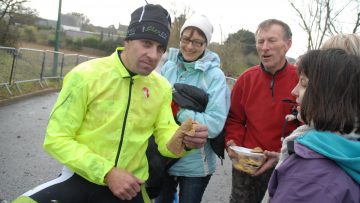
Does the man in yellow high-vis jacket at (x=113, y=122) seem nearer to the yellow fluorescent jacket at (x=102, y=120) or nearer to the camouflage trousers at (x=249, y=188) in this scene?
the yellow fluorescent jacket at (x=102, y=120)

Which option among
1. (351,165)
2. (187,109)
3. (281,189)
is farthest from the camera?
(187,109)

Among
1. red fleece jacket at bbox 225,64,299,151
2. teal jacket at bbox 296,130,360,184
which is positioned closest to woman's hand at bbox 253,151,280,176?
red fleece jacket at bbox 225,64,299,151

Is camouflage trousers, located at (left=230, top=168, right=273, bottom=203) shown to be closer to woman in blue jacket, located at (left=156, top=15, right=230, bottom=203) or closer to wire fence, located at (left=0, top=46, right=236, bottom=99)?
woman in blue jacket, located at (left=156, top=15, right=230, bottom=203)

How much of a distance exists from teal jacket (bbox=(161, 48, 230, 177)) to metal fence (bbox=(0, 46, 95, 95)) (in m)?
9.08

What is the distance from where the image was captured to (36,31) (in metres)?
43.2

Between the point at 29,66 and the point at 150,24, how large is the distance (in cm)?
1221

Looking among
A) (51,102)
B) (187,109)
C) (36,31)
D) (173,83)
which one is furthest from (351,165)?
(36,31)

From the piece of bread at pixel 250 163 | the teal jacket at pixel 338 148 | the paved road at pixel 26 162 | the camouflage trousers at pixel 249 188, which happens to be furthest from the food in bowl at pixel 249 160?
the paved road at pixel 26 162

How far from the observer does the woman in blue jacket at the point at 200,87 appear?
3010 mm

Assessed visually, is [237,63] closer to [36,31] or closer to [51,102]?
[51,102]

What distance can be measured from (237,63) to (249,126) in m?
21.7

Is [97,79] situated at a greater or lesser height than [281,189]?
greater

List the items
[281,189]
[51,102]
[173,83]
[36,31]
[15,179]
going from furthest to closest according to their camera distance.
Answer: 1. [36,31]
2. [51,102]
3. [15,179]
4. [173,83]
5. [281,189]

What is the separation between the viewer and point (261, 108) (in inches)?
122
